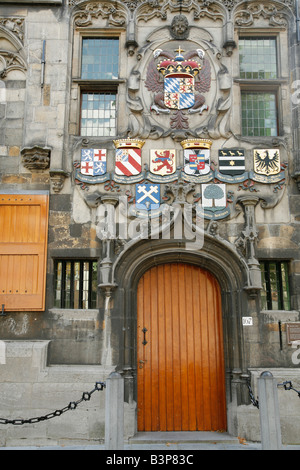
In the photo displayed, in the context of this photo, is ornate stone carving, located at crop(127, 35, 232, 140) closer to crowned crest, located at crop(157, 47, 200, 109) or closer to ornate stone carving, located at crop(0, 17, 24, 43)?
crowned crest, located at crop(157, 47, 200, 109)

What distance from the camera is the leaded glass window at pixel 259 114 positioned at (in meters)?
9.28

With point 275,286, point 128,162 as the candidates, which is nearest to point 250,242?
point 275,286

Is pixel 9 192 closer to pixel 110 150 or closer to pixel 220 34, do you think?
pixel 110 150

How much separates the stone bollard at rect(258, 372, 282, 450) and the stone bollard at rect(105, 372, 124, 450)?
181cm

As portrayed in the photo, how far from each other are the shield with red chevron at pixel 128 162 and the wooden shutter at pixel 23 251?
1.54 metres

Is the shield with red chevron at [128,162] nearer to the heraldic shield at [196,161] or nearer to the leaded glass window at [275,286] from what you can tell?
the heraldic shield at [196,161]

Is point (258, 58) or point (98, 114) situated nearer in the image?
point (98, 114)

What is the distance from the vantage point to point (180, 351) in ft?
27.6

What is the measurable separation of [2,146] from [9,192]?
1.02 m

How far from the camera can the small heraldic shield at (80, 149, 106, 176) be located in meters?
8.77

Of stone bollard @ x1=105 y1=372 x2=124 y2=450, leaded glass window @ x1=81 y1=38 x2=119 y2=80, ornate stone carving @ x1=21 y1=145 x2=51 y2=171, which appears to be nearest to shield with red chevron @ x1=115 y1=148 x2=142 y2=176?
ornate stone carving @ x1=21 y1=145 x2=51 y2=171

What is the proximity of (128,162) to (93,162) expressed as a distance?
689 mm
